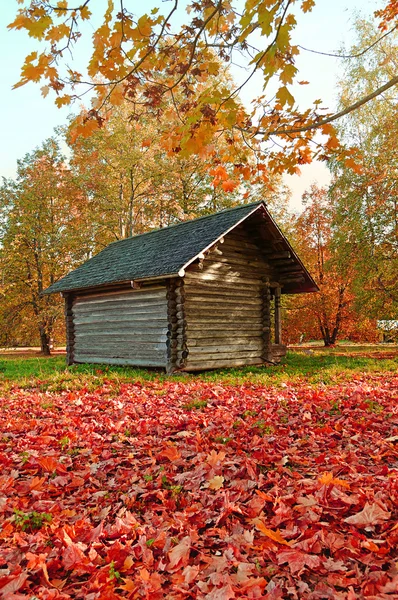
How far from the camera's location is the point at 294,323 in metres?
25.9

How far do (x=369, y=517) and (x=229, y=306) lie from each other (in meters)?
11.0

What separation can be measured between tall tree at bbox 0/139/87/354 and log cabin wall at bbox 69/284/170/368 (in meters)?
9.75

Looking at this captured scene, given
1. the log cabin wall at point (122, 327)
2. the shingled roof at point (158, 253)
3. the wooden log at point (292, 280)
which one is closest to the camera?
the shingled roof at point (158, 253)

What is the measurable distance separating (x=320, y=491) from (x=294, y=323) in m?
22.9

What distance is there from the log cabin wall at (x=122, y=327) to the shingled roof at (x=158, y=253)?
0.70 metres

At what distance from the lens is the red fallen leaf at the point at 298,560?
265 centimetres

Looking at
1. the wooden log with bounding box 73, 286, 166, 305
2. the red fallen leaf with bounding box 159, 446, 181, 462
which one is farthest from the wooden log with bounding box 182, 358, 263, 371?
the red fallen leaf with bounding box 159, 446, 181, 462

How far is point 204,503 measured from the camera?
12.1ft

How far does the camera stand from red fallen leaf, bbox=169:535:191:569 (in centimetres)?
283

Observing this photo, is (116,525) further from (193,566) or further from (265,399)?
(265,399)

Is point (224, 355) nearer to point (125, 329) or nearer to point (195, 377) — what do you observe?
point (195, 377)

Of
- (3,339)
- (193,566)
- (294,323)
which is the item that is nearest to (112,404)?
(193,566)

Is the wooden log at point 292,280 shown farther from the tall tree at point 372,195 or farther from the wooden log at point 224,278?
the tall tree at point 372,195

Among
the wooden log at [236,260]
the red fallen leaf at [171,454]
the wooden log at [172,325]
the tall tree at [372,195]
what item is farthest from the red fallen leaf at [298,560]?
the tall tree at [372,195]
